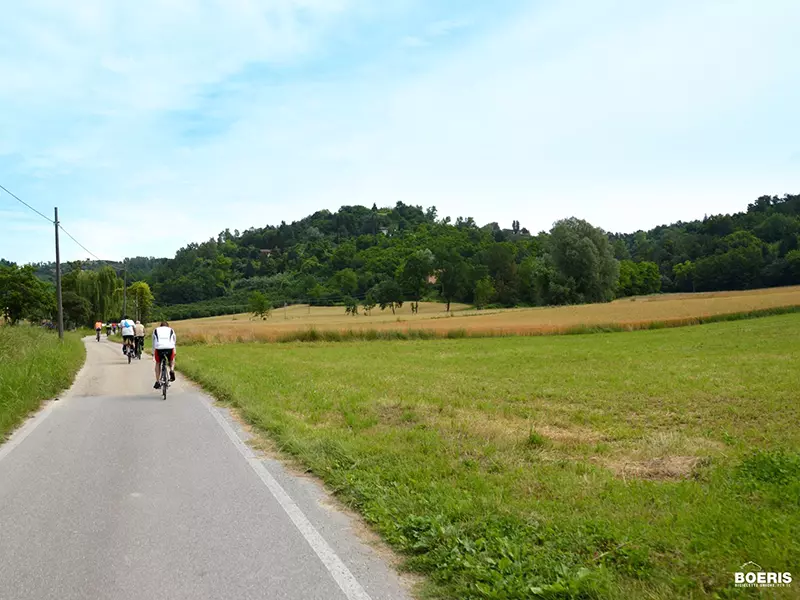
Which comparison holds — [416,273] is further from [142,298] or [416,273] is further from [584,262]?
[142,298]

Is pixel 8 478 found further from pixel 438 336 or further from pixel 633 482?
pixel 438 336

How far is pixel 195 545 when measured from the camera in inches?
199

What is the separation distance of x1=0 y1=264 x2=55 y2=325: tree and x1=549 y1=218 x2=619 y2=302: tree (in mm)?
71864

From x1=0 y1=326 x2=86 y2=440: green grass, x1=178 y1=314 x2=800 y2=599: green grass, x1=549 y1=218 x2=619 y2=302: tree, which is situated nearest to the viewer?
x1=178 y1=314 x2=800 y2=599: green grass

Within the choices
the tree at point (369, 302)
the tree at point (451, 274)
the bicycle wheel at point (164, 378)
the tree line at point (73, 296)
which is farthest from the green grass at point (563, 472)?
the tree at point (451, 274)

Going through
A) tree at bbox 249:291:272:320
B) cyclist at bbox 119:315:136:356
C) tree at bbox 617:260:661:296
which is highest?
tree at bbox 617:260:661:296

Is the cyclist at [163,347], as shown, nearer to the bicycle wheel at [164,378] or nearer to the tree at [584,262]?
the bicycle wheel at [164,378]

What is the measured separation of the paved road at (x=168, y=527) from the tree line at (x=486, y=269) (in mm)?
81834

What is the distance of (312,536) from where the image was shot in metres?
5.27

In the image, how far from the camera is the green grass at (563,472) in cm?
428

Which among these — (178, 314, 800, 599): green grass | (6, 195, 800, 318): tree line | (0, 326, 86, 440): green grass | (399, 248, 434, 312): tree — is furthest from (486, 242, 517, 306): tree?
(178, 314, 800, 599): green grass

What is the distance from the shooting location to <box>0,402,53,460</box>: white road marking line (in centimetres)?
886

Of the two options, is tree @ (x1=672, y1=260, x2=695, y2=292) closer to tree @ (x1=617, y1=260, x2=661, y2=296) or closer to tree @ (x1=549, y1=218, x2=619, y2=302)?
tree @ (x1=617, y1=260, x2=661, y2=296)

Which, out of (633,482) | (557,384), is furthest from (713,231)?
(633,482)
